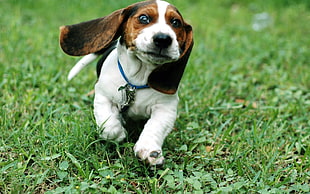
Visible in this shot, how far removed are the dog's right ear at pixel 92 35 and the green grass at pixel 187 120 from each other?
23.3 inches

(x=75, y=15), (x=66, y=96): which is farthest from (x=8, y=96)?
(x=75, y=15)

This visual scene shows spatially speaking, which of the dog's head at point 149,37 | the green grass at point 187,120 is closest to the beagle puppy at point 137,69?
the dog's head at point 149,37

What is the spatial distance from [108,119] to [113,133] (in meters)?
0.10

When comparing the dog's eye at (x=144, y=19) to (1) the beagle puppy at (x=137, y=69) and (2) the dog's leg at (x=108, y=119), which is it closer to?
(1) the beagle puppy at (x=137, y=69)

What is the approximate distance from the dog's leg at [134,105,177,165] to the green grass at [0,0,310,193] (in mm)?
124

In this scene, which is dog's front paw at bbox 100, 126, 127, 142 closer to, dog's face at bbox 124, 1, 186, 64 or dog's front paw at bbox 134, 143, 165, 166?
dog's front paw at bbox 134, 143, 165, 166

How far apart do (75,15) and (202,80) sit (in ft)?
9.27

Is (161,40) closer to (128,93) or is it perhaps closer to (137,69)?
(137,69)

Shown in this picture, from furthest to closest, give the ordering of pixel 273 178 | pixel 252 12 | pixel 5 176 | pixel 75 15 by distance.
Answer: pixel 252 12 < pixel 75 15 < pixel 273 178 < pixel 5 176

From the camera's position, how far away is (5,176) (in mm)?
2803

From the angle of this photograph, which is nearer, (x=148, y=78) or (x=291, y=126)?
(x=148, y=78)

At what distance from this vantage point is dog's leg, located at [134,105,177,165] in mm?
2887

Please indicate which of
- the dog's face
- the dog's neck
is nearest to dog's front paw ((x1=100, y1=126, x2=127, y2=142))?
the dog's neck

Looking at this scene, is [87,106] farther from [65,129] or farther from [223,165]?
[223,165]
